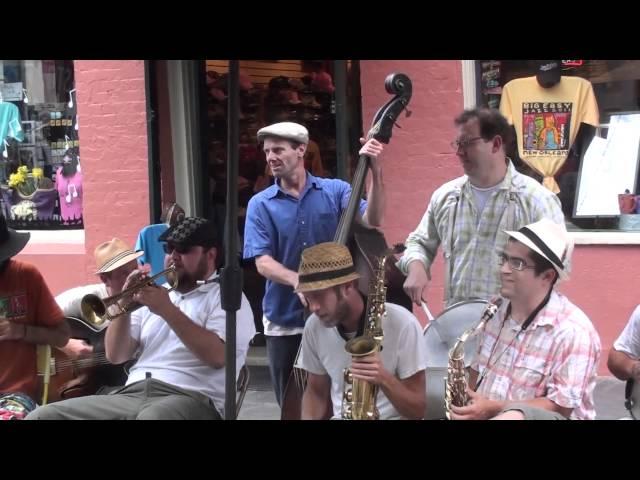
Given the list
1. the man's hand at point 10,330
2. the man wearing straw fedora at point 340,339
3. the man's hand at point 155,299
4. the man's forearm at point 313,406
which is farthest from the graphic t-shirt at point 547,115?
the man's hand at point 10,330

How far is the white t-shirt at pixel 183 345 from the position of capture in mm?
3229

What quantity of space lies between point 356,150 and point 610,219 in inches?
59.8

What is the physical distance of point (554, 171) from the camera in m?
5.23

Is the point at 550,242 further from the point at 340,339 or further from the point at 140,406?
the point at 140,406

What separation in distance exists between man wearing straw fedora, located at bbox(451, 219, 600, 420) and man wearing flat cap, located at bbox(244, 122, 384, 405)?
0.98 meters

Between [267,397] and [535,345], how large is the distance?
2808mm

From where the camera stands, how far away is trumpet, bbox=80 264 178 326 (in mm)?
3074

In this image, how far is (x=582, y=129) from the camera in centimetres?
520

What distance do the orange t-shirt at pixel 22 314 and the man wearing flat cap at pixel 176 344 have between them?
364mm

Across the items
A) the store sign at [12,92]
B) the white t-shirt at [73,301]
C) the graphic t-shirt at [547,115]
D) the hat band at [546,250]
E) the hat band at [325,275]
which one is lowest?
the white t-shirt at [73,301]

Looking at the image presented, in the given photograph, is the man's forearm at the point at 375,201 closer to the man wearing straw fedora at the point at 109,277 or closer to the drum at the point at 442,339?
the drum at the point at 442,339
